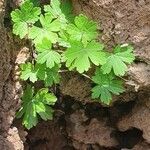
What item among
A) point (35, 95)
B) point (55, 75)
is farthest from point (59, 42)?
point (35, 95)

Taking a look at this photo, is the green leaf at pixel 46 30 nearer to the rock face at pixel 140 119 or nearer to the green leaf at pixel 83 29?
the green leaf at pixel 83 29

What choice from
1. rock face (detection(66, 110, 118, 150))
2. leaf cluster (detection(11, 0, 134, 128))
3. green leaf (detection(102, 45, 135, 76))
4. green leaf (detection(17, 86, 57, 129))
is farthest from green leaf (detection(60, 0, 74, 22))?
rock face (detection(66, 110, 118, 150))

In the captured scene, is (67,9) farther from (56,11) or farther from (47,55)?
(47,55)

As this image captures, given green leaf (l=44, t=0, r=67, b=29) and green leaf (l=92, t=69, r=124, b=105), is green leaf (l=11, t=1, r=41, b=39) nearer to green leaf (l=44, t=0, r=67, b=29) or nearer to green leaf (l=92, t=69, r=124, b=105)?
green leaf (l=44, t=0, r=67, b=29)

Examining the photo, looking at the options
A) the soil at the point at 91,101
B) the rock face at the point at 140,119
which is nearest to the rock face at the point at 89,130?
the soil at the point at 91,101

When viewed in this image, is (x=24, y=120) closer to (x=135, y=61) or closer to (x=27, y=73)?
(x=27, y=73)
